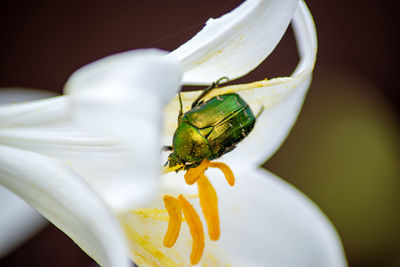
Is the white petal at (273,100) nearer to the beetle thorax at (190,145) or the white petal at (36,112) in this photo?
the beetle thorax at (190,145)

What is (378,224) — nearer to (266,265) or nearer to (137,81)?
(266,265)

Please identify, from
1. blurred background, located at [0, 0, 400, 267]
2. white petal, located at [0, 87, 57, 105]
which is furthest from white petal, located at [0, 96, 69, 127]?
blurred background, located at [0, 0, 400, 267]

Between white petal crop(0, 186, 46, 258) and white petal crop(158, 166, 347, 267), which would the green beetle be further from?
white petal crop(0, 186, 46, 258)

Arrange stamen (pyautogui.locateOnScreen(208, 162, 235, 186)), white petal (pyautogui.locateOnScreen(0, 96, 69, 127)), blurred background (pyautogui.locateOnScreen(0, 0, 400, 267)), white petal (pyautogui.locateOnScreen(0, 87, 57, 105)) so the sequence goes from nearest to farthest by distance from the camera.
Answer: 1. white petal (pyautogui.locateOnScreen(0, 96, 69, 127))
2. stamen (pyautogui.locateOnScreen(208, 162, 235, 186))
3. white petal (pyautogui.locateOnScreen(0, 87, 57, 105))
4. blurred background (pyautogui.locateOnScreen(0, 0, 400, 267))

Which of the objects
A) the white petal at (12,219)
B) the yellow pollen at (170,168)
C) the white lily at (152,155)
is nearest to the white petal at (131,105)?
the white lily at (152,155)

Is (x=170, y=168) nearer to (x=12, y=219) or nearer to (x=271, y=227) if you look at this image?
(x=271, y=227)

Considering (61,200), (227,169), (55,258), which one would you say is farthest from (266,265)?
(55,258)
